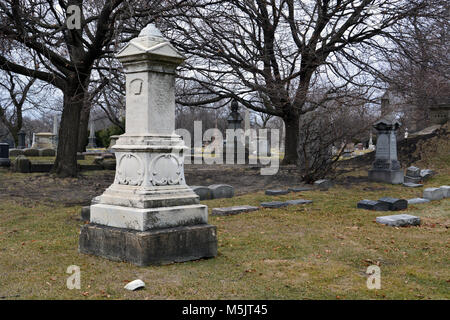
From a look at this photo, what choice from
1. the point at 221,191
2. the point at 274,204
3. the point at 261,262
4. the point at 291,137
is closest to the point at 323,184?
the point at 221,191

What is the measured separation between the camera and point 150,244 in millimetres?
5469

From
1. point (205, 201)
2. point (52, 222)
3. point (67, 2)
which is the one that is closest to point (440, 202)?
point (205, 201)

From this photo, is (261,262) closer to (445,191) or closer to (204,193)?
(204,193)

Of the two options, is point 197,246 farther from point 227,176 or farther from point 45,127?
point 45,127

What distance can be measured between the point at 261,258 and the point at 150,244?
4.91 ft

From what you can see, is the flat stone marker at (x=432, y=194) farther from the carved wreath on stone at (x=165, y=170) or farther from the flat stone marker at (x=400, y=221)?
the carved wreath on stone at (x=165, y=170)

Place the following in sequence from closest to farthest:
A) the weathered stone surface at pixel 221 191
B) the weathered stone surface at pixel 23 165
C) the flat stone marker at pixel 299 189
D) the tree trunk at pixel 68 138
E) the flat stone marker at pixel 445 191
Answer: the weathered stone surface at pixel 221 191 < the flat stone marker at pixel 445 191 < the flat stone marker at pixel 299 189 < the tree trunk at pixel 68 138 < the weathered stone surface at pixel 23 165

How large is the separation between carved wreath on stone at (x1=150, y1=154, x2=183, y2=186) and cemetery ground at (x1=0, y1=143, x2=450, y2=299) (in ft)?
→ 3.47

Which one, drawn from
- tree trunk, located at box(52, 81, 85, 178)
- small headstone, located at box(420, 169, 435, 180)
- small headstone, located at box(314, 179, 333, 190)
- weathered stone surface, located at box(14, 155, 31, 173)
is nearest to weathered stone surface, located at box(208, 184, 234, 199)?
small headstone, located at box(314, 179, 333, 190)

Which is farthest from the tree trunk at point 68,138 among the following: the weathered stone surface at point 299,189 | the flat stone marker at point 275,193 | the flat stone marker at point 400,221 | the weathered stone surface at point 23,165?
the flat stone marker at point 400,221

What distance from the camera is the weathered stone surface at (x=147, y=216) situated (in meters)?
5.57

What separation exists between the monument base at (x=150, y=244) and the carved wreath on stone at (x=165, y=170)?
61 centimetres

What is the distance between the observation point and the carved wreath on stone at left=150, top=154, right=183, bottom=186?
19.2 ft
